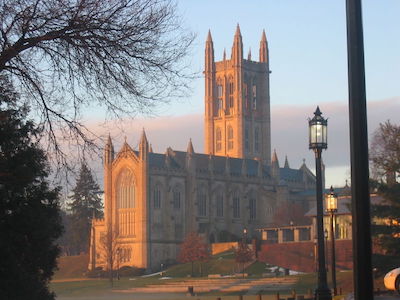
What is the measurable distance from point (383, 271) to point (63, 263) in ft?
266

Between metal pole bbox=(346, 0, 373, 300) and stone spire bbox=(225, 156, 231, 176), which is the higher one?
stone spire bbox=(225, 156, 231, 176)

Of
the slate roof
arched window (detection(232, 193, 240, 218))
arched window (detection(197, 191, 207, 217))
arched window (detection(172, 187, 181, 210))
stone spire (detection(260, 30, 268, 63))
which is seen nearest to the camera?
arched window (detection(172, 187, 181, 210))

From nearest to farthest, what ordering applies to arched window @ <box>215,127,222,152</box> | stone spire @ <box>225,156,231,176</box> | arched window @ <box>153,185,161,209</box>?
arched window @ <box>153,185,161,209</box> → stone spire @ <box>225,156,231,176</box> → arched window @ <box>215,127,222,152</box>

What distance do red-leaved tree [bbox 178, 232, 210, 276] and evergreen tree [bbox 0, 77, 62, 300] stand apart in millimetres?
72596

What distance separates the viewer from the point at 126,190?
110 m

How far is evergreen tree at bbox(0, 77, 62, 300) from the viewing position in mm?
15812

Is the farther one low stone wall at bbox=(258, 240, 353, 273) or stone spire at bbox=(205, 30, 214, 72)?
stone spire at bbox=(205, 30, 214, 72)

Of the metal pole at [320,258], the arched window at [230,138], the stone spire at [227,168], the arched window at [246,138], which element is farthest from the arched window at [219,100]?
the metal pole at [320,258]

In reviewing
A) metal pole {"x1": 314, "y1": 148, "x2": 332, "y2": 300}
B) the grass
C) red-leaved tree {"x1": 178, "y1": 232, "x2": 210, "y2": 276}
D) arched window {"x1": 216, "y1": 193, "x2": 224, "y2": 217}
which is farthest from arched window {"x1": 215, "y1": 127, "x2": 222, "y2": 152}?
metal pole {"x1": 314, "y1": 148, "x2": 332, "y2": 300}

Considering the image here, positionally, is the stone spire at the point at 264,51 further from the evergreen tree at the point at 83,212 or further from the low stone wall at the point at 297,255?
the low stone wall at the point at 297,255

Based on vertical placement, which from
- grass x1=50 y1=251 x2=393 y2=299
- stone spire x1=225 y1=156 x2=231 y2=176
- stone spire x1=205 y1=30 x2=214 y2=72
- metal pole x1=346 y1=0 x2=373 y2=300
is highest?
stone spire x1=205 y1=30 x2=214 y2=72

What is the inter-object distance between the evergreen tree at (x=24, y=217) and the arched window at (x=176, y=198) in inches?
3502

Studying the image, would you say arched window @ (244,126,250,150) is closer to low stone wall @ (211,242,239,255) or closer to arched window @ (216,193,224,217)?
arched window @ (216,193,224,217)

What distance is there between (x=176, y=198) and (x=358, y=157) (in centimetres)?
10234
